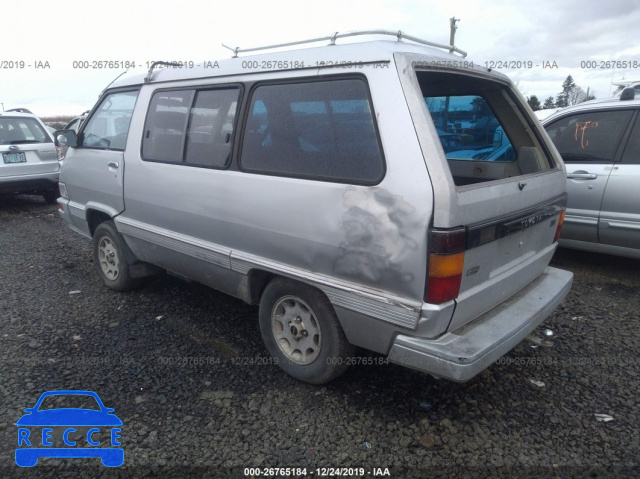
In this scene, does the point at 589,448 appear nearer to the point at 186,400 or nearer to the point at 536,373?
the point at 536,373

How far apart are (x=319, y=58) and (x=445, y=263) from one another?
4.45 ft

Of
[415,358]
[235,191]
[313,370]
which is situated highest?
[235,191]

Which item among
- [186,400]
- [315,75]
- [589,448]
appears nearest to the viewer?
[589,448]

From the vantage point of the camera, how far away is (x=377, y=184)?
2.33 m

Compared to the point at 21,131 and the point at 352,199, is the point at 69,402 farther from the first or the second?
the point at 21,131

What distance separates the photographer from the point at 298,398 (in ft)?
9.39

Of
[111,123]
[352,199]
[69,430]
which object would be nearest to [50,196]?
[111,123]

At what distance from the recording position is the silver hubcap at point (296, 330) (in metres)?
2.84

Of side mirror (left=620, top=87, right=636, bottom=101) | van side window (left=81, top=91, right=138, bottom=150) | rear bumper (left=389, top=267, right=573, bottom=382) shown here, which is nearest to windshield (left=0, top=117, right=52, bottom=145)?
van side window (left=81, top=91, right=138, bottom=150)

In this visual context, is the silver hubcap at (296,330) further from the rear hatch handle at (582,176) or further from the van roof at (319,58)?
the rear hatch handle at (582,176)

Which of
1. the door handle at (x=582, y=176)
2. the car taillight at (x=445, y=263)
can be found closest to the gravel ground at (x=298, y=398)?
the car taillight at (x=445, y=263)

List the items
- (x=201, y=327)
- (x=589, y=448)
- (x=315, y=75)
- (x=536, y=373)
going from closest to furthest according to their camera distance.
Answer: (x=589, y=448) → (x=315, y=75) → (x=536, y=373) → (x=201, y=327)

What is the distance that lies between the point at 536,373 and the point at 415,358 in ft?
4.14

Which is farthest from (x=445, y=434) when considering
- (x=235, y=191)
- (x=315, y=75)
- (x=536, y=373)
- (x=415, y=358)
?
(x=315, y=75)
